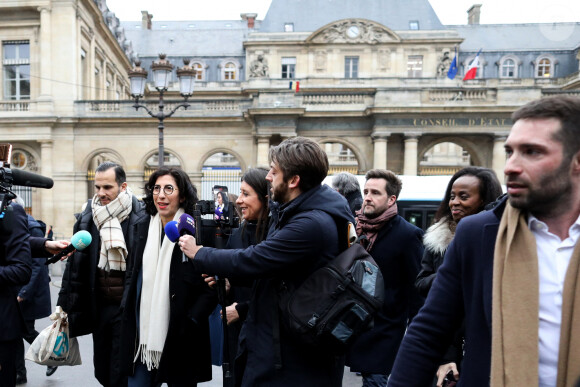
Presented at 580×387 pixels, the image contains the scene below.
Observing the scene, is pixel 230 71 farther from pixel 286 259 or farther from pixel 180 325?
pixel 286 259

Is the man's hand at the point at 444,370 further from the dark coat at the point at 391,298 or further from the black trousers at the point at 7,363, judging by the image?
the black trousers at the point at 7,363

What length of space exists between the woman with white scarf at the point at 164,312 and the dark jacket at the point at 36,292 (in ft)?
8.73

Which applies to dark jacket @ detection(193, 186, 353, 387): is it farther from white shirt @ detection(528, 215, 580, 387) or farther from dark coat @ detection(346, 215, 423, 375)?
dark coat @ detection(346, 215, 423, 375)

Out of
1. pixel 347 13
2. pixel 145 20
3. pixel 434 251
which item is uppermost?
pixel 145 20

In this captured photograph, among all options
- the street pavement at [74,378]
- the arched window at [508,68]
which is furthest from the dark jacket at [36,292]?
the arched window at [508,68]

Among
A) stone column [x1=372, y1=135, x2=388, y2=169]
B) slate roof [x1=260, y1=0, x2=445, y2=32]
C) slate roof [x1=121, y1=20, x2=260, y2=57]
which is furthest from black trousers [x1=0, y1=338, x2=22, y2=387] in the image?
slate roof [x1=121, y1=20, x2=260, y2=57]

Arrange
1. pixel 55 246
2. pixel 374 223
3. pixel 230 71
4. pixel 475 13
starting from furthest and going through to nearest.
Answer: pixel 475 13 → pixel 230 71 → pixel 374 223 → pixel 55 246

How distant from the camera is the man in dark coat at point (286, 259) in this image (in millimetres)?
2359

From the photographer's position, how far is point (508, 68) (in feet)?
143

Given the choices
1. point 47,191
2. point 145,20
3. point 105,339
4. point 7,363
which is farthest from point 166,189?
point 145,20

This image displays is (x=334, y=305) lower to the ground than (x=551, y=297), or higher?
lower

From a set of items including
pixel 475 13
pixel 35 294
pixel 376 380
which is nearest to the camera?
pixel 376 380

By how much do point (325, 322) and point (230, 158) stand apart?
40201 millimetres

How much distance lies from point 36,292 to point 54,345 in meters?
2.33
